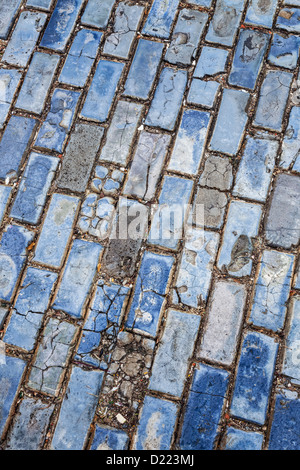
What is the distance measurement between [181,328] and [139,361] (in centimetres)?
38

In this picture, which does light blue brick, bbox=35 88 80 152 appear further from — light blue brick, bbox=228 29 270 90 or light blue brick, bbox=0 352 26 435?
light blue brick, bbox=0 352 26 435

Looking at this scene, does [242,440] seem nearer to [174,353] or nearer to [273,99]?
[174,353]

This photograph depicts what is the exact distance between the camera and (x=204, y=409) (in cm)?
254

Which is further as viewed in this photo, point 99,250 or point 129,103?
point 129,103

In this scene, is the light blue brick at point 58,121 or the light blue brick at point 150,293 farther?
the light blue brick at point 58,121

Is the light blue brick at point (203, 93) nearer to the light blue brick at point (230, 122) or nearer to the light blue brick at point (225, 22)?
the light blue brick at point (230, 122)

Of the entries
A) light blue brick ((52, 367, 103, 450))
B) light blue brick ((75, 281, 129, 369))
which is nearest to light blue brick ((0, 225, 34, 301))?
light blue brick ((75, 281, 129, 369))

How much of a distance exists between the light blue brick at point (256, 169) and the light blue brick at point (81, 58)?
1.49 metres

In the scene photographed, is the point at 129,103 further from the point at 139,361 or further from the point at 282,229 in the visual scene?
the point at 139,361

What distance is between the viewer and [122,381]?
2605mm

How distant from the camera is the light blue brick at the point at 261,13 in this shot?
10.3 feet

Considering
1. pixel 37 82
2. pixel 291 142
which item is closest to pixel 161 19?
pixel 37 82

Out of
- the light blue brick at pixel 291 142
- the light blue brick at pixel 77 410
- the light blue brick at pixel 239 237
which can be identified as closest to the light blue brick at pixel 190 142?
the light blue brick at pixel 239 237
